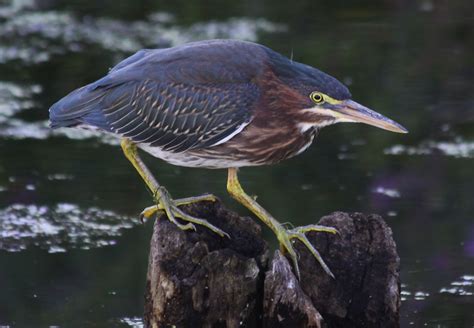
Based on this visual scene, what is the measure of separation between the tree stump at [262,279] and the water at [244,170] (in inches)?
27.4

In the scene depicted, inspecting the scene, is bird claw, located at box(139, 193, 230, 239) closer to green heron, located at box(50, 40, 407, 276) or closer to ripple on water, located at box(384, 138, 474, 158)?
green heron, located at box(50, 40, 407, 276)

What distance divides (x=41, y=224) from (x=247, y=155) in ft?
6.51

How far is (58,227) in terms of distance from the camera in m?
6.71

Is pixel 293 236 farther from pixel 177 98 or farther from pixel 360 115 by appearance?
pixel 177 98

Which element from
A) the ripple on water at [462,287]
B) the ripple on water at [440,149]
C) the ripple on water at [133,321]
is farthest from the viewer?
the ripple on water at [440,149]

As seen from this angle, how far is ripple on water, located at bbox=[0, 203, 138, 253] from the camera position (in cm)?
649

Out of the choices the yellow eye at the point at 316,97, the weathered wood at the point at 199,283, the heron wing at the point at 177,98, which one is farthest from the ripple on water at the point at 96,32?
the weathered wood at the point at 199,283

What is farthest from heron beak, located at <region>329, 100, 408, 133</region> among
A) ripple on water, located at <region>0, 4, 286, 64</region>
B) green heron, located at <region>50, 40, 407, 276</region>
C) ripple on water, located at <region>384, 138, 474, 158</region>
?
ripple on water, located at <region>0, 4, 286, 64</region>

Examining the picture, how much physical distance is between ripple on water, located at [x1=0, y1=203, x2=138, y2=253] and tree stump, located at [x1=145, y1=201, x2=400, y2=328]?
1.65 meters

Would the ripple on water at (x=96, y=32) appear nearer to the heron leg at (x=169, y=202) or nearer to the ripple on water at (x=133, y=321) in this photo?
the heron leg at (x=169, y=202)

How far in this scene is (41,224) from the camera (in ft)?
22.2

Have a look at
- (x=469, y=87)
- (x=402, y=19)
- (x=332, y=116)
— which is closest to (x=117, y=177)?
(x=332, y=116)

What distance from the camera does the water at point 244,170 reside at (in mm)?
5992

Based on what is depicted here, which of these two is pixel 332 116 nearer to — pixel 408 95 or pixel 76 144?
pixel 76 144
